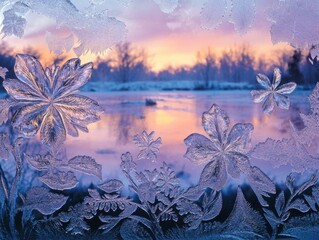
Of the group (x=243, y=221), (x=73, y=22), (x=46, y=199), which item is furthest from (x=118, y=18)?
(x=243, y=221)

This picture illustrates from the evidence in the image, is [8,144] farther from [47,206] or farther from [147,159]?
[147,159]

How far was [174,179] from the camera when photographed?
104 cm

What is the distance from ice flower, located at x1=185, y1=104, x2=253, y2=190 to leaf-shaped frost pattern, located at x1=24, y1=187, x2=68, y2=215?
316 millimetres

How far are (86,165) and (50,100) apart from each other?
169 mm

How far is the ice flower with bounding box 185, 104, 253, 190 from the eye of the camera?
3.40 ft

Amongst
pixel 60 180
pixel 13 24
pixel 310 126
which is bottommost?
pixel 60 180

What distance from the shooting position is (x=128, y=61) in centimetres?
109

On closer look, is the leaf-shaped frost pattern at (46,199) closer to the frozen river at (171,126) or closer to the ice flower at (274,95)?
the frozen river at (171,126)

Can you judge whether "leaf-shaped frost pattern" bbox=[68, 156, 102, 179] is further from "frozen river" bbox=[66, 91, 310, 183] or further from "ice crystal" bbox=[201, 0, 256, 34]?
"ice crystal" bbox=[201, 0, 256, 34]

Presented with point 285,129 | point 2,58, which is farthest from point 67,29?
point 285,129

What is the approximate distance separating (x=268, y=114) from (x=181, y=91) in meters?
0.22

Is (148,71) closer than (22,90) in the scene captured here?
No

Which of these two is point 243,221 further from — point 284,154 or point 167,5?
point 167,5

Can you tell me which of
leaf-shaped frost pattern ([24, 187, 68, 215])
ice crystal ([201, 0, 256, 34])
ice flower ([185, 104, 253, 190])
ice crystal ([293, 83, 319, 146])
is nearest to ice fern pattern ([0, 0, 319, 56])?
ice crystal ([201, 0, 256, 34])
